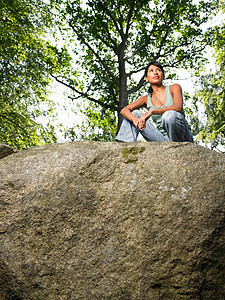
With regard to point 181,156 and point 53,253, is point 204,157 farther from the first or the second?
point 53,253

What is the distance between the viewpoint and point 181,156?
2.45 m

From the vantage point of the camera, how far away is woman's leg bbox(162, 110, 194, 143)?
2982 mm

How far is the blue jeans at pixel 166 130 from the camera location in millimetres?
2998

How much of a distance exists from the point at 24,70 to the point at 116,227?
1072cm

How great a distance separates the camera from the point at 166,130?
10.2 feet

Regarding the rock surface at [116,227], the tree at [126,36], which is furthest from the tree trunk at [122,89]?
the rock surface at [116,227]

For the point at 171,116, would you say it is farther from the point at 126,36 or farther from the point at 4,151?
the point at 126,36

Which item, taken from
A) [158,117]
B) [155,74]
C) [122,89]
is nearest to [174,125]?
[158,117]

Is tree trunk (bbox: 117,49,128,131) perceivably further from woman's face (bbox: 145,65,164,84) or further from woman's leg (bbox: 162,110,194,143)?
woman's leg (bbox: 162,110,194,143)

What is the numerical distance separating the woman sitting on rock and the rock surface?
0.58 meters

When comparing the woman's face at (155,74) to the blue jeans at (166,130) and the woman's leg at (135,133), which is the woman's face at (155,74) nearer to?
the blue jeans at (166,130)

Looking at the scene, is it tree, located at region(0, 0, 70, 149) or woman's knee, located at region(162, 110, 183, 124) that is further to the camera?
tree, located at region(0, 0, 70, 149)

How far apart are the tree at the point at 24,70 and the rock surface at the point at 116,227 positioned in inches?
371

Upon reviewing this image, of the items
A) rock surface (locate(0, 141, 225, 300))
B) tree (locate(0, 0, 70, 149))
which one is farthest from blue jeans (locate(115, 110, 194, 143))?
tree (locate(0, 0, 70, 149))
